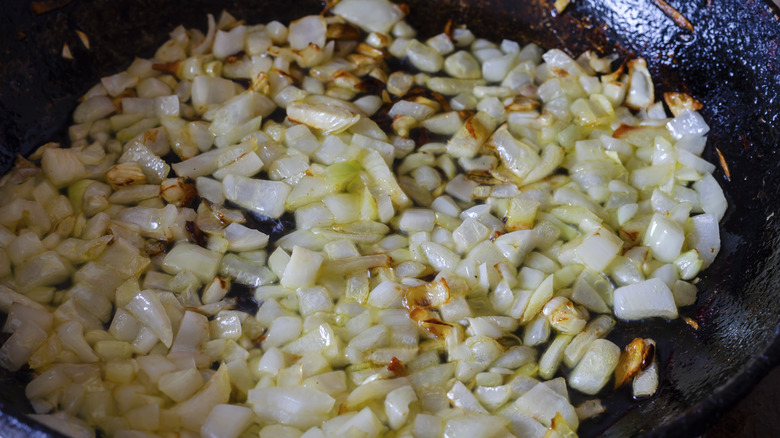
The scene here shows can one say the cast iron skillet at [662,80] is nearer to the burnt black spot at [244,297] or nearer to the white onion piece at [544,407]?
the white onion piece at [544,407]

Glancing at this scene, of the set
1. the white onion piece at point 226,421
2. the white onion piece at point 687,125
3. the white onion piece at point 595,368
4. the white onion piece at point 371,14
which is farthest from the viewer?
the white onion piece at point 371,14

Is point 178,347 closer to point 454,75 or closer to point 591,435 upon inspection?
point 591,435

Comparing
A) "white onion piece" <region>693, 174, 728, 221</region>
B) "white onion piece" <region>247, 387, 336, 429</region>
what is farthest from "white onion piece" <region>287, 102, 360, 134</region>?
"white onion piece" <region>693, 174, 728, 221</region>

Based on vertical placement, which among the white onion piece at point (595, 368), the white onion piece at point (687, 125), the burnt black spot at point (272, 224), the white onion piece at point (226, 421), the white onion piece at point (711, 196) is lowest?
the white onion piece at point (226, 421)

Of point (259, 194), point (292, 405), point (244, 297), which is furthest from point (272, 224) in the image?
point (292, 405)

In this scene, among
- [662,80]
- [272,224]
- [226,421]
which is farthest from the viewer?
[662,80]

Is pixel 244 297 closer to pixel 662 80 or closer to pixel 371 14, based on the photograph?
pixel 371 14

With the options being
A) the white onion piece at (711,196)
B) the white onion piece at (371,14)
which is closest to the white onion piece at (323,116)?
the white onion piece at (371,14)

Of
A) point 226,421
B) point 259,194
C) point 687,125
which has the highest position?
point 687,125

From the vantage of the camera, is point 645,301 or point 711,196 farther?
point 711,196

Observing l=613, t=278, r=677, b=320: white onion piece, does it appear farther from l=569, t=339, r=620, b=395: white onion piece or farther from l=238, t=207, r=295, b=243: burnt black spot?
l=238, t=207, r=295, b=243: burnt black spot

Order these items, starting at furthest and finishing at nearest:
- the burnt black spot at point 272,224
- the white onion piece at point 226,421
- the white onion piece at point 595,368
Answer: the burnt black spot at point 272,224
the white onion piece at point 595,368
the white onion piece at point 226,421
